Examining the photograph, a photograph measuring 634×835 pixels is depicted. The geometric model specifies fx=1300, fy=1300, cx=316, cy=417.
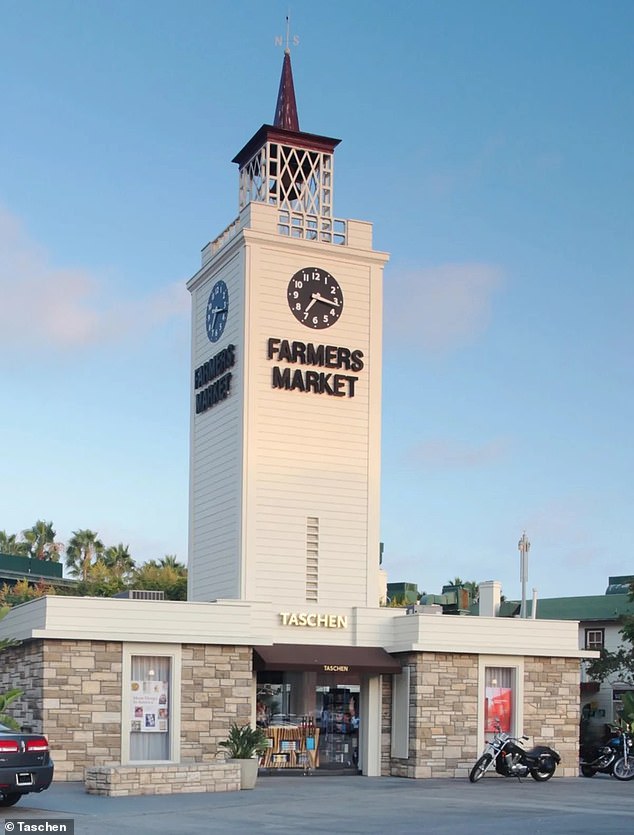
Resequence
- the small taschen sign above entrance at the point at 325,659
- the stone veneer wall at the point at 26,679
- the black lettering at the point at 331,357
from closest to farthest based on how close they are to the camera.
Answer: the stone veneer wall at the point at 26,679 → the small taschen sign above entrance at the point at 325,659 → the black lettering at the point at 331,357

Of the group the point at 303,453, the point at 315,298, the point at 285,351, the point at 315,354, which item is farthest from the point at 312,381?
the point at 315,298

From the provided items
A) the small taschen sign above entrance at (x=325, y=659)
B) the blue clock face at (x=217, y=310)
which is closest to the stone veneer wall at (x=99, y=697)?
the small taschen sign above entrance at (x=325, y=659)

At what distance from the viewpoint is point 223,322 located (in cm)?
3278

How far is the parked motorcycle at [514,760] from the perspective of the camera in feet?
90.0

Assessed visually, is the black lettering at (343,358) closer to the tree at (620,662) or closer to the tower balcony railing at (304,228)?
the tower balcony railing at (304,228)

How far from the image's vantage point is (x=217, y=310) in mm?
33281

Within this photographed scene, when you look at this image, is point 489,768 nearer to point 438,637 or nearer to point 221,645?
point 438,637

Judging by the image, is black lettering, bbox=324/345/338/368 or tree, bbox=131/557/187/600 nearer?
black lettering, bbox=324/345/338/368

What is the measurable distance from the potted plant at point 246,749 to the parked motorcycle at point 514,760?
4851 millimetres

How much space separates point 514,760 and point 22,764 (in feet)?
41.2

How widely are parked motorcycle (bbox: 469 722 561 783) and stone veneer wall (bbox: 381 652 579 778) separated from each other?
103cm

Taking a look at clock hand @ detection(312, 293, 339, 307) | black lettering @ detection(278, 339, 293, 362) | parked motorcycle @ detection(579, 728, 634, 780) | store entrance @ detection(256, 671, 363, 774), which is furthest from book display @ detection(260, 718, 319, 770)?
clock hand @ detection(312, 293, 339, 307)

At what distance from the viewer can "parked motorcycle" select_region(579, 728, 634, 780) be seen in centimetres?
2969

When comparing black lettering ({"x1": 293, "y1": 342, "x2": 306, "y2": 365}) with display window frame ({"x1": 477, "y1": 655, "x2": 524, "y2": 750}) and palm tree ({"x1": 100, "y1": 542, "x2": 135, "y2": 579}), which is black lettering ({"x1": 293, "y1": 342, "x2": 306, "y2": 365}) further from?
palm tree ({"x1": 100, "y1": 542, "x2": 135, "y2": 579})
